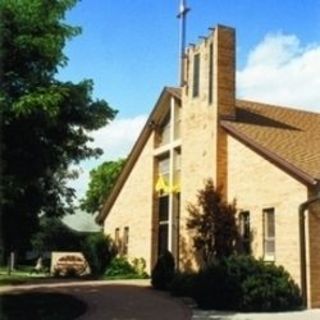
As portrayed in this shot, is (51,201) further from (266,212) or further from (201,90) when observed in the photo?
(201,90)

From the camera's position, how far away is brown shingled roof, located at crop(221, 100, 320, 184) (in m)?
22.1

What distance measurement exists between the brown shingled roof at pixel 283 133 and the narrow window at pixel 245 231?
99.2 inches

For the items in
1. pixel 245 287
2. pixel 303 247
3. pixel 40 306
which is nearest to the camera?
pixel 40 306

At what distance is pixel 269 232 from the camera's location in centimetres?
2323

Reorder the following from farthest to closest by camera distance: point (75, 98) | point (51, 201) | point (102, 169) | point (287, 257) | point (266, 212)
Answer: point (102, 169), point (266, 212), point (287, 257), point (51, 201), point (75, 98)

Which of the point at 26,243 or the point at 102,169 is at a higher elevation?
the point at 102,169

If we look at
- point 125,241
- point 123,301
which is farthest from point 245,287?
point 125,241

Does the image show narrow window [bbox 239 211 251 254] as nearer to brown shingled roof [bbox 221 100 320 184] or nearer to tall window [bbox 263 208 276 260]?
tall window [bbox 263 208 276 260]

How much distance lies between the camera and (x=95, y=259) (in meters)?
36.3

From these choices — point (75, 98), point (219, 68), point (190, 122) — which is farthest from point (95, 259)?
point (75, 98)

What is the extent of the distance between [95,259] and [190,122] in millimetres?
10841

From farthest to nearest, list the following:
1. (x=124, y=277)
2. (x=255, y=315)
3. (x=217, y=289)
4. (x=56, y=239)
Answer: (x=56, y=239) → (x=124, y=277) → (x=217, y=289) → (x=255, y=315)

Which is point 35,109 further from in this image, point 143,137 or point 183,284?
point 143,137

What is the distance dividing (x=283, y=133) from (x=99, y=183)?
4543 cm
